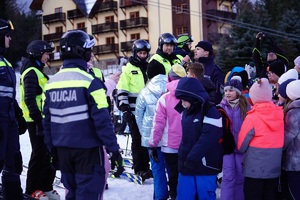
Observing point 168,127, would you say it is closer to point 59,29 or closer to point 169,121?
point 169,121

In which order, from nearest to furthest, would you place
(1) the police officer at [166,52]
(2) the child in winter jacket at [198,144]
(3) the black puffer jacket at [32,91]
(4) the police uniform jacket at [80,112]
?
(4) the police uniform jacket at [80,112]
(2) the child in winter jacket at [198,144]
(3) the black puffer jacket at [32,91]
(1) the police officer at [166,52]

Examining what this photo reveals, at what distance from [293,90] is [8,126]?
3504 millimetres

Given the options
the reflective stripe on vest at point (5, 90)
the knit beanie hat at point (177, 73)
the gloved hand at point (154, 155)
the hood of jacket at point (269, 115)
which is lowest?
the gloved hand at point (154, 155)

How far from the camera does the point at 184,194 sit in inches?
212

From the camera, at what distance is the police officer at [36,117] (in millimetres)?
6449

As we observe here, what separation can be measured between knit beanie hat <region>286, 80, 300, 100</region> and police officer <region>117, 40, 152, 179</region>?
3227 millimetres

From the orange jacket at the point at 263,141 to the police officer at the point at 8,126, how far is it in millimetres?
2815

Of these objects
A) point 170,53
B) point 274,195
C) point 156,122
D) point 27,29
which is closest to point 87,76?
point 156,122

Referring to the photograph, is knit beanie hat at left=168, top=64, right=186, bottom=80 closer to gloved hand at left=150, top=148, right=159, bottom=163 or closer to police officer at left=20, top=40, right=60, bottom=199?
gloved hand at left=150, top=148, right=159, bottom=163

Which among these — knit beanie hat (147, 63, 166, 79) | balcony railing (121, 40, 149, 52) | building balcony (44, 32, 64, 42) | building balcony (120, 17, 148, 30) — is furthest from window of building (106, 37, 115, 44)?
knit beanie hat (147, 63, 166, 79)

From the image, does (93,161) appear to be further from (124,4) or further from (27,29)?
(27,29)

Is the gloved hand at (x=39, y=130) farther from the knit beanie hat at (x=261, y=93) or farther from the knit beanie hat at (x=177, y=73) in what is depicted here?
the knit beanie hat at (x=261, y=93)

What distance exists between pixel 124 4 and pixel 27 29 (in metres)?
16.1

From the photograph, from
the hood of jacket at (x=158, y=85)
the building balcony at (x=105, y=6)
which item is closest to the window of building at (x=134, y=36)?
the building balcony at (x=105, y=6)
